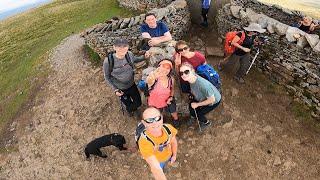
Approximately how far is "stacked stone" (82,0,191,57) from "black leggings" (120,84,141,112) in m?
4.03

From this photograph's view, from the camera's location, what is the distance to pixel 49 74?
18219mm

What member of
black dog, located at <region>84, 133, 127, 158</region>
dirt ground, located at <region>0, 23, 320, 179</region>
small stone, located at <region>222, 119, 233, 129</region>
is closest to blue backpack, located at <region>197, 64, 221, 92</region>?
small stone, located at <region>222, 119, 233, 129</region>

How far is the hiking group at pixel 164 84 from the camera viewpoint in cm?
783

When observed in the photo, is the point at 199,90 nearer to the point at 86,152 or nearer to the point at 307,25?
the point at 86,152

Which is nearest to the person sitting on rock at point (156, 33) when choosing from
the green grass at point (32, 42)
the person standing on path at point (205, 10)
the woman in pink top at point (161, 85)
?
the woman in pink top at point (161, 85)

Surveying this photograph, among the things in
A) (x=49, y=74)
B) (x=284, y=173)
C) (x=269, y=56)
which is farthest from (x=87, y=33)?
(x=284, y=173)

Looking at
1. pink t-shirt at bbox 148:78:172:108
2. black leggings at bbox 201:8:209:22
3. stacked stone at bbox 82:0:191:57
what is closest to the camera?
pink t-shirt at bbox 148:78:172:108

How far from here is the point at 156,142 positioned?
7855mm

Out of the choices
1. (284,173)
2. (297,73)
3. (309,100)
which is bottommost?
(284,173)

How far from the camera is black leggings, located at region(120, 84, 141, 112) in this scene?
1224cm

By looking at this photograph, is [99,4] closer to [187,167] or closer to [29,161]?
[29,161]

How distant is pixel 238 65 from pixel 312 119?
11.1 feet

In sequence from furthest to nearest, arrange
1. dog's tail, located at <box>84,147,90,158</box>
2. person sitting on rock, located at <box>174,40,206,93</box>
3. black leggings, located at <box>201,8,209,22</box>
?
black leggings, located at <box>201,8,209,22</box> < dog's tail, located at <box>84,147,90,158</box> < person sitting on rock, located at <box>174,40,206,93</box>

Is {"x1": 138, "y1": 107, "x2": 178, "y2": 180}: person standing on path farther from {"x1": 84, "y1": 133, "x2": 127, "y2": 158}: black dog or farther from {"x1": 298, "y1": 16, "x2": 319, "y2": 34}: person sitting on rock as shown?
{"x1": 298, "y1": 16, "x2": 319, "y2": 34}: person sitting on rock
